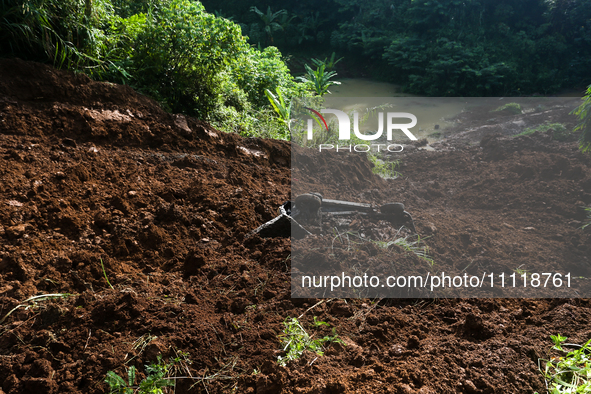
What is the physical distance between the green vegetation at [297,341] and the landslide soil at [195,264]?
4 cm

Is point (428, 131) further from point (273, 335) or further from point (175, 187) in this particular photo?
point (273, 335)

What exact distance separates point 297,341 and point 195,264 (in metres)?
0.88

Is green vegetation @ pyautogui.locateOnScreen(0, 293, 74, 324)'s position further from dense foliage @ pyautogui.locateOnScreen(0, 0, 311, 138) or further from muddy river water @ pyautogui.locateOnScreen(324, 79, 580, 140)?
muddy river water @ pyautogui.locateOnScreen(324, 79, 580, 140)

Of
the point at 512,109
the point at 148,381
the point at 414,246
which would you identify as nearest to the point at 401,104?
the point at 512,109

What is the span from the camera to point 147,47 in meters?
4.25

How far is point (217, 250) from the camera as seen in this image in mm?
2668

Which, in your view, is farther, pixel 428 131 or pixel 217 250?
pixel 428 131

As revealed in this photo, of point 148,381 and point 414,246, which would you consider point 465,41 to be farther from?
point 148,381

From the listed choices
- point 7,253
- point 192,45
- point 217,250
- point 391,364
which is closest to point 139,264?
point 217,250

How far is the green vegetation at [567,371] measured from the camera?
1798 mm

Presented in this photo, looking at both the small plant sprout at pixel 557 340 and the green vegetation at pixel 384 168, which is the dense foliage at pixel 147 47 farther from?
the small plant sprout at pixel 557 340

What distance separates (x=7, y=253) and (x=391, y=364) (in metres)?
2.05

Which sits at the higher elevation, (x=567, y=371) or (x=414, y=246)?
(x=414, y=246)

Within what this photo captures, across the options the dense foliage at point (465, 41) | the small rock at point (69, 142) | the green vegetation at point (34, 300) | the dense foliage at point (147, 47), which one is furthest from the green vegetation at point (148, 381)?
the dense foliage at point (465, 41)
